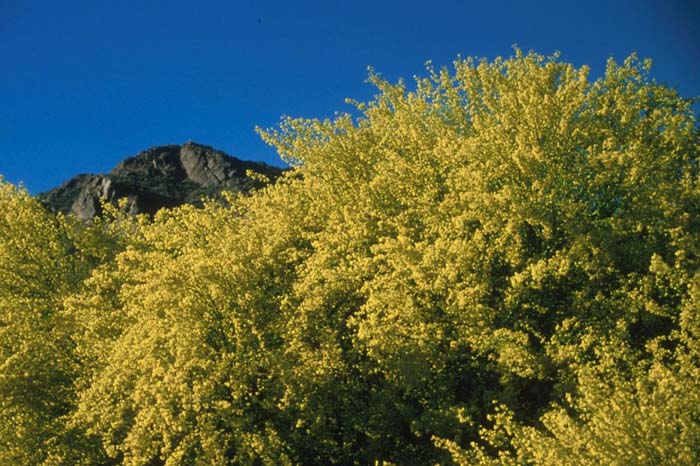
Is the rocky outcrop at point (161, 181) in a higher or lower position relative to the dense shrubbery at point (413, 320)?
higher

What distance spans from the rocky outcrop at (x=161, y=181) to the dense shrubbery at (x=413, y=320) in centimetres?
5425

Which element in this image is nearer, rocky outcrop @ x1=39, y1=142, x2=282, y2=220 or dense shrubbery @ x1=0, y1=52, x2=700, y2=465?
dense shrubbery @ x1=0, y1=52, x2=700, y2=465

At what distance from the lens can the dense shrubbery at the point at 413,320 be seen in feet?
77.9

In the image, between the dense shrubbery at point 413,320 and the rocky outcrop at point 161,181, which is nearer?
the dense shrubbery at point 413,320

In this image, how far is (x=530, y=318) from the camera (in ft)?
86.4

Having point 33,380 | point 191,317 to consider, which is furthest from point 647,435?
point 33,380

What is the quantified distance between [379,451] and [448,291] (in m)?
7.05

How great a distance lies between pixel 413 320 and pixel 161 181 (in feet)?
274

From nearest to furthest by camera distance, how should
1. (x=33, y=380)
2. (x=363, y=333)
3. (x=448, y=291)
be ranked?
1. (x=363, y=333)
2. (x=448, y=291)
3. (x=33, y=380)

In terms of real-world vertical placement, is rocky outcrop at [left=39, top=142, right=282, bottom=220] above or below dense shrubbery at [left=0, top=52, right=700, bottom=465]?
above

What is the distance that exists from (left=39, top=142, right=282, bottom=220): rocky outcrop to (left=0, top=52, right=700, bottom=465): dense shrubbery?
2136 inches

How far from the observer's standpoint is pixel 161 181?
102 meters

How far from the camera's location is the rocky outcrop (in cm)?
8494

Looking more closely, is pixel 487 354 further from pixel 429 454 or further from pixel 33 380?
pixel 33 380
